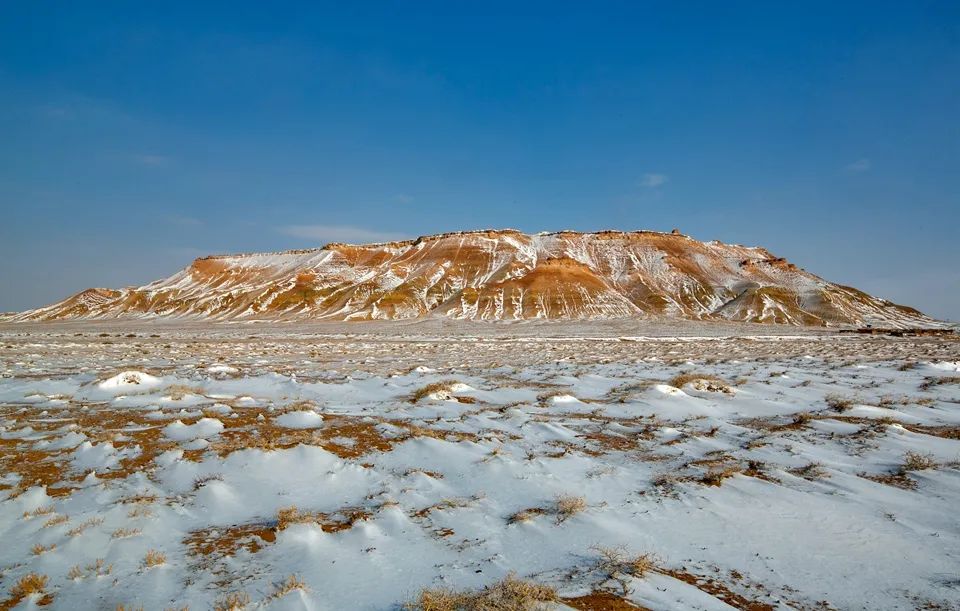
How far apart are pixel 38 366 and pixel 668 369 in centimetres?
2512

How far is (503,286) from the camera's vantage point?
10819cm

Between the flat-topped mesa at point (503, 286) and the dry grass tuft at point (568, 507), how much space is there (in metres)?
85.5

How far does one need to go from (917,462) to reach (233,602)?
8804mm

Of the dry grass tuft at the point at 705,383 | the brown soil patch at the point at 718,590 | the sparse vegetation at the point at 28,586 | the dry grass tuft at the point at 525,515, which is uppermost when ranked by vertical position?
the dry grass tuft at the point at 705,383

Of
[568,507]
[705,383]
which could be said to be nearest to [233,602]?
[568,507]

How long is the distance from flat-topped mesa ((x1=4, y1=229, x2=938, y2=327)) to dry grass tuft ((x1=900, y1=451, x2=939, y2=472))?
8419cm

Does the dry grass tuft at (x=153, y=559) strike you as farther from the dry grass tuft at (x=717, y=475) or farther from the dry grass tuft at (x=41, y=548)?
the dry grass tuft at (x=717, y=475)

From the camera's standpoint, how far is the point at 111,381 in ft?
47.7

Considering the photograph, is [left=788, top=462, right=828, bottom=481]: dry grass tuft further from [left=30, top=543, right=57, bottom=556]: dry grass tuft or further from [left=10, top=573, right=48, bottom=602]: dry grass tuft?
[left=30, top=543, right=57, bottom=556]: dry grass tuft

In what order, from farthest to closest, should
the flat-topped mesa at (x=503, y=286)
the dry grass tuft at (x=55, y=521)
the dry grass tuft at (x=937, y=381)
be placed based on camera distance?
the flat-topped mesa at (x=503, y=286) < the dry grass tuft at (x=937, y=381) < the dry grass tuft at (x=55, y=521)

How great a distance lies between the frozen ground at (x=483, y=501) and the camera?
461cm

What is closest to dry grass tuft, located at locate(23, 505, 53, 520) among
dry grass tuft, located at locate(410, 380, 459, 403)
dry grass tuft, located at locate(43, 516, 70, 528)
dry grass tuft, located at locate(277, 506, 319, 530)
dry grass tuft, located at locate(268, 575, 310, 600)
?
dry grass tuft, located at locate(43, 516, 70, 528)

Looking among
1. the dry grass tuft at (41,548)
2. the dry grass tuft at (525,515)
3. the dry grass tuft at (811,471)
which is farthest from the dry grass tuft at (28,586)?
the dry grass tuft at (811,471)

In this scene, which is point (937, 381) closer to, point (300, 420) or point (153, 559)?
point (300, 420)
